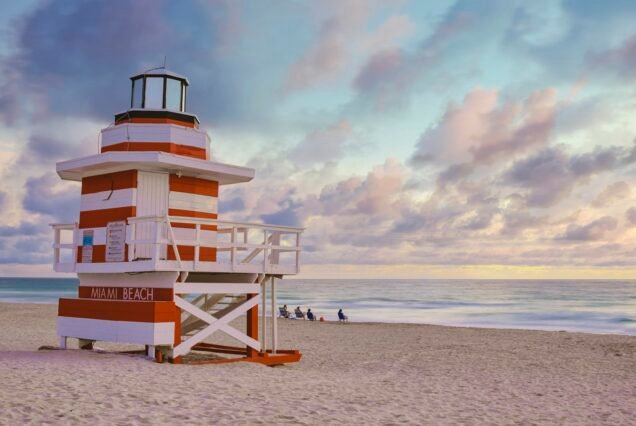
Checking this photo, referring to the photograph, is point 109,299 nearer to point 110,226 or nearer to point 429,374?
point 110,226

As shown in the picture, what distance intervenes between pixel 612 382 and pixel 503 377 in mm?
2286

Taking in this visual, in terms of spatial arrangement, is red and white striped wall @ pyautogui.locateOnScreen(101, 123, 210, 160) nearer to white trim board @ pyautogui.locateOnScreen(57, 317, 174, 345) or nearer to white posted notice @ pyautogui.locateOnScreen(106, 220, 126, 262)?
white posted notice @ pyautogui.locateOnScreen(106, 220, 126, 262)

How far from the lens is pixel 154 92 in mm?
15234

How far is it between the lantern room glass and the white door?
1784mm

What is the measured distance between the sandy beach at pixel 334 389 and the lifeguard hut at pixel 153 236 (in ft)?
2.89

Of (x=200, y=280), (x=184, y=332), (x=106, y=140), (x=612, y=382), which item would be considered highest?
(x=106, y=140)

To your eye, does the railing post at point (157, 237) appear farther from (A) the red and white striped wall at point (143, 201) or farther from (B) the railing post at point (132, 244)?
(A) the red and white striped wall at point (143, 201)

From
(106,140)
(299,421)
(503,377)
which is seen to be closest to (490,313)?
(503,377)

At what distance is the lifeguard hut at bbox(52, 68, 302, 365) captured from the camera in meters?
13.6

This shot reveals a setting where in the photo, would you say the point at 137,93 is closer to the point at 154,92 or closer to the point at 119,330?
the point at 154,92

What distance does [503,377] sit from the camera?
14.8 meters

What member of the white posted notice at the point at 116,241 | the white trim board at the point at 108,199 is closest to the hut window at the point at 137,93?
the white trim board at the point at 108,199

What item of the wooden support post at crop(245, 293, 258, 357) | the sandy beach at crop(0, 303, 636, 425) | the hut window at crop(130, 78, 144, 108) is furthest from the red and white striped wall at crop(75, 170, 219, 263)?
the sandy beach at crop(0, 303, 636, 425)

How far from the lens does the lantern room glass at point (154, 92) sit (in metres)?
15.2
